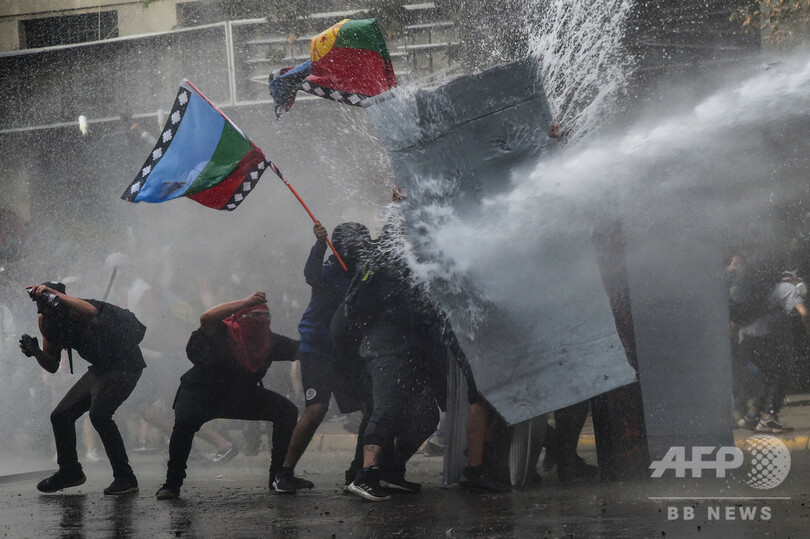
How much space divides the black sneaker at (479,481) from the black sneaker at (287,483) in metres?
1.04

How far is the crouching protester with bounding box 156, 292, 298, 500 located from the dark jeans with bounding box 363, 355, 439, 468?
76 centimetres

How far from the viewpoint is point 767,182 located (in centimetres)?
805

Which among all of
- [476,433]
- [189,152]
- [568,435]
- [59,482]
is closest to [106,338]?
[59,482]

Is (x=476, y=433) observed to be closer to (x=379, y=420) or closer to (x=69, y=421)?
(x=379, y=420)

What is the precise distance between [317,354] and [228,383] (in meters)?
0.57

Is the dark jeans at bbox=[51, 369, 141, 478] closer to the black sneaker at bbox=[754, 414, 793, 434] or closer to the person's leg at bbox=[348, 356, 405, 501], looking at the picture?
the person's leg at bbox=[348, 356, 405, 501]

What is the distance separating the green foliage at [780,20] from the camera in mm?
8289

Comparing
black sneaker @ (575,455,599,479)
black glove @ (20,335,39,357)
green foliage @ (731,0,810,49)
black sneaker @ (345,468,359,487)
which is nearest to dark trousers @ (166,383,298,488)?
black sneaker @ (345,468,359,487)

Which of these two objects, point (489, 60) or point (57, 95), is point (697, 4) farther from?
point (57, 95)

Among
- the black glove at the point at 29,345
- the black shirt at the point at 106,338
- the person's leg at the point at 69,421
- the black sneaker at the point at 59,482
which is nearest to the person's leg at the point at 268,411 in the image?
the black shirt at the point at 106,338

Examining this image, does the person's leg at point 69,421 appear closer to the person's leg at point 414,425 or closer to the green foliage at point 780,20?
the person's leg at point 414,425

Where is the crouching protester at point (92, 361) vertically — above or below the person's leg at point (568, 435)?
above

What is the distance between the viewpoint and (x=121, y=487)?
6.22m

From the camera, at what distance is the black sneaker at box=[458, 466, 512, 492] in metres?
5.38
